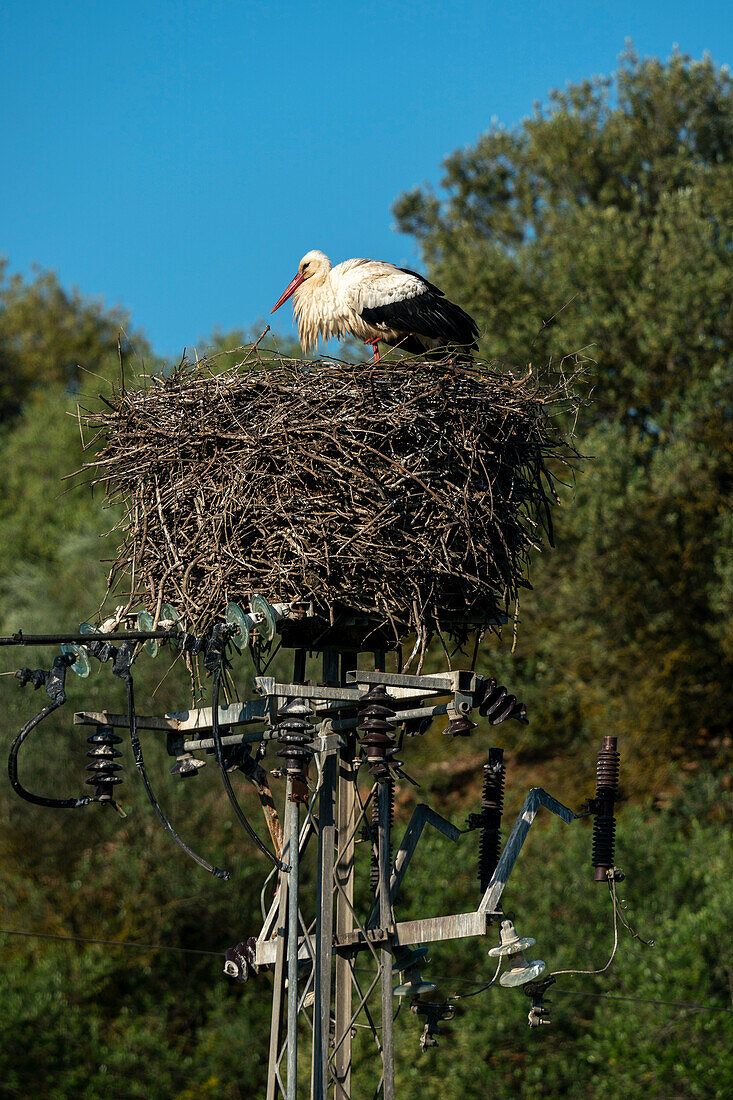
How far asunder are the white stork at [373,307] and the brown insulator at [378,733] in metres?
3.65

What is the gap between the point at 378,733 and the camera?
6414mm

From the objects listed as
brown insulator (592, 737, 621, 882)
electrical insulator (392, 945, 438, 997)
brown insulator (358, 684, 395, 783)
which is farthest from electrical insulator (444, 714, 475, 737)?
electrical insulator (392, 945, 438, 997)

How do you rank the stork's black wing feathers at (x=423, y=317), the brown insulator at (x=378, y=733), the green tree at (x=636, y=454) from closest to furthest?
the brown insulator at (x=378, y=733)
the stork's black wing feathers at (x=423, y=317)
the green tree at (x=636, y=454)

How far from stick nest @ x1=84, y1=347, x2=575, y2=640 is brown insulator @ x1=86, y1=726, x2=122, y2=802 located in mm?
790

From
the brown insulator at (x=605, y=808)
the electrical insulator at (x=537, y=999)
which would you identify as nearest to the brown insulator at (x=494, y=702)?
the brown insulator at (x=605, y=808)

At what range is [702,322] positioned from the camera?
20.8 meters

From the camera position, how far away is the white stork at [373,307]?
9.84 metres

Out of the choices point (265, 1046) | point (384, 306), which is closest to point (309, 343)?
point (384, 306)

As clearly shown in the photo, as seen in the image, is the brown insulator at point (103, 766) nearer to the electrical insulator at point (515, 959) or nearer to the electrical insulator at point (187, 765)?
the electrical insulator at point (187, 765)

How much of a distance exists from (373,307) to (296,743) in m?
4.65

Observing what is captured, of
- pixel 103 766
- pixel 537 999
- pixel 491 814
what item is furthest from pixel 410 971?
pixel 103 766

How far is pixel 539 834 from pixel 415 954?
465 inches

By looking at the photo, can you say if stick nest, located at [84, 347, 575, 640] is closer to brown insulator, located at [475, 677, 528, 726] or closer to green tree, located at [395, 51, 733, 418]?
brown insulator, located at [475, 677, 528, 726]

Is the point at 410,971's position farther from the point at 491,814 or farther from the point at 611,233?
the point at 611,233
